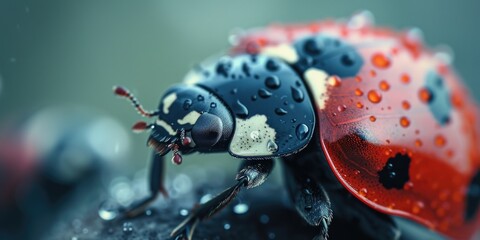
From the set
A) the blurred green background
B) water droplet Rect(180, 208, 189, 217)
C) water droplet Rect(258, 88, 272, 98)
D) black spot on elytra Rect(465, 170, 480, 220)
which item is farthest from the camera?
the blurred green background

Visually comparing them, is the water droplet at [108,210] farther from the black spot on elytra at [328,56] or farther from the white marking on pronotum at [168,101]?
the black spot on elytra at [328,56]

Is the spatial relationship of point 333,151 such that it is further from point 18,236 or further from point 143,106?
point 18,236

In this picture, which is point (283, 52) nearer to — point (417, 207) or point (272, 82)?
point (272, 82)

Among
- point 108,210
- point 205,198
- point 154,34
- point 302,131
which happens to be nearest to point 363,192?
point 302,131

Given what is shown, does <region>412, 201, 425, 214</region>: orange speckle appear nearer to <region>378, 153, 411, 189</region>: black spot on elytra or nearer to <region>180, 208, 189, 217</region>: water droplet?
<region>378, 153, 411, 189</region>: black spot on elytra

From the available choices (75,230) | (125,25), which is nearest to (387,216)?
(75,230)

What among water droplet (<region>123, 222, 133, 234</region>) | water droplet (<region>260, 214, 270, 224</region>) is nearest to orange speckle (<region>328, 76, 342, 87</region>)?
water droplet (<region>260, 214, 270, 224</region>)
